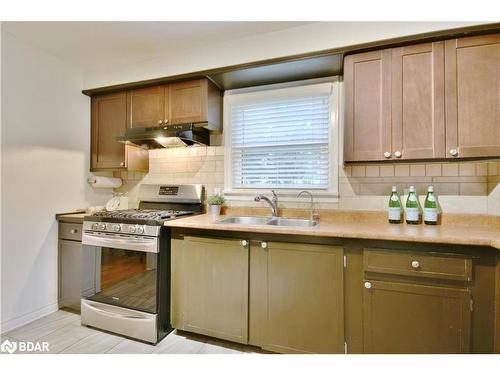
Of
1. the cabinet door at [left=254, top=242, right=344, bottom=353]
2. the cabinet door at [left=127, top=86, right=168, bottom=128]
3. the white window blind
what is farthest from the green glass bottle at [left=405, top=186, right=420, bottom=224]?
the cabinet door at [left=127, top=86, right=168, bottom=128]

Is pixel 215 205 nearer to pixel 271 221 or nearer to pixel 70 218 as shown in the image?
pixel 271 221

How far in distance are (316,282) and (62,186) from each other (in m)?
2.59

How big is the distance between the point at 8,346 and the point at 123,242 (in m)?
1.11

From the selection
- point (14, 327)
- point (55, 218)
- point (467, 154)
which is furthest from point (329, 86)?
point (14, 327)

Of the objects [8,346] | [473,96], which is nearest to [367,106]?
[473,96]

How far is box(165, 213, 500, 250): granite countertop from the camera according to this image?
134 cm

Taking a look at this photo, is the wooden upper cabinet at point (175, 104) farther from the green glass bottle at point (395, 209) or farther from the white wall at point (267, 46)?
the green glass bottle at point (395, 209)

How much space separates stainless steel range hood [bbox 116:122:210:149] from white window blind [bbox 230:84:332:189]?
1.11 ft

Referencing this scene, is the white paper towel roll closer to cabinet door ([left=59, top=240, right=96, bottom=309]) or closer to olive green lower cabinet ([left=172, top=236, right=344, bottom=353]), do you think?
cabinet door ([left=59, top=240, right=96, bottom=309])

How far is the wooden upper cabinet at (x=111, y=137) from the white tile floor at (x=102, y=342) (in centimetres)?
153

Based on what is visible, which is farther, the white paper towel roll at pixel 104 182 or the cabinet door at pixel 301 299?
the white paper towel roll at pixel 104 182

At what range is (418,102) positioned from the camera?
5.64ft

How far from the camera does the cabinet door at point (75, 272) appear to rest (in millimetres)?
2199

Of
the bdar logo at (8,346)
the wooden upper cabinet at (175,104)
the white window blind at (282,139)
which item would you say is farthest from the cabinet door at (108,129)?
the bdar logo at (8,346)
